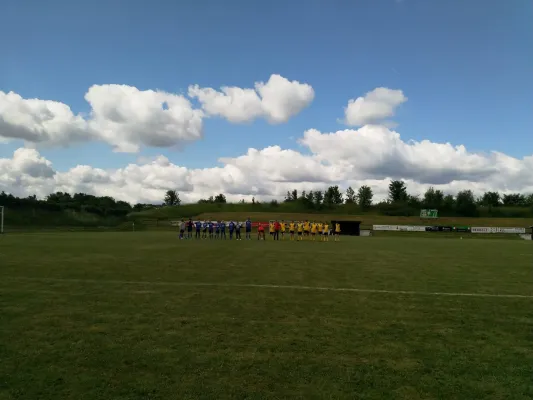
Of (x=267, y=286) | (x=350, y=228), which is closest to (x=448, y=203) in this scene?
(x=350, y=228)

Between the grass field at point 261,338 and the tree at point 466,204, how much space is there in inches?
4021

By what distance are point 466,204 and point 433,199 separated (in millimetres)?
12832

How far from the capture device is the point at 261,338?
5.66m

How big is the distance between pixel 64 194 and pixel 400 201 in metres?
98.4

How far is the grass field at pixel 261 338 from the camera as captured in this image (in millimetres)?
4105

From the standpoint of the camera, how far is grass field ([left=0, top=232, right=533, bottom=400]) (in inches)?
162

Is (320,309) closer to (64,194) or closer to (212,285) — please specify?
(212,285)

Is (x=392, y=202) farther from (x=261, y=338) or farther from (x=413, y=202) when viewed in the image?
(x=261, y=338)

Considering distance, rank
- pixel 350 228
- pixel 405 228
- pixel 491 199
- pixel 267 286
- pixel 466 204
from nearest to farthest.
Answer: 1. pixel 267 286
2. pixel 350 228
3. pixel 405 228
4. pixel 466 204
5. pixel 491 199

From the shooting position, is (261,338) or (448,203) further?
(448,203)

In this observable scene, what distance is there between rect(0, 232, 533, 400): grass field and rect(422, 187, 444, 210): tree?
110 m

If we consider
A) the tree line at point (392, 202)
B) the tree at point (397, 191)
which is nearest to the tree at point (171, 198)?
the tree line at point (392, 202)

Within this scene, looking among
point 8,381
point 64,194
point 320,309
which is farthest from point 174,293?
point 64,194

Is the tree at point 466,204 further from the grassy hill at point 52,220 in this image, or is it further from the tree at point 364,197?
the grassy hill at point 52,220
